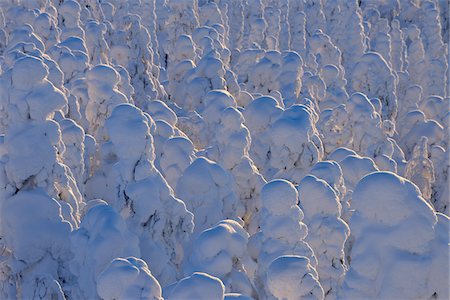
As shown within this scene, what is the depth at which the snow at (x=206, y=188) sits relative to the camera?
194 inches

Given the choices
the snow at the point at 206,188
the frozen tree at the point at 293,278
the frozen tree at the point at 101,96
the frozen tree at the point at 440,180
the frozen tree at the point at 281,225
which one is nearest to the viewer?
the snow at the point at 206,188

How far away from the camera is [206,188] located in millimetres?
8281

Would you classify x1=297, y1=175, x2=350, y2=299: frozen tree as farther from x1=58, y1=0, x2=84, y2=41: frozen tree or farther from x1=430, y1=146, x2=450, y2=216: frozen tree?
x1=58, y1=0, x2=84, y2=41: frozen tree

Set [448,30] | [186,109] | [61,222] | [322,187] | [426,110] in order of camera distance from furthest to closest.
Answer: [448,30] < [426,110] < [186,109] < [61,222] < [322,187]

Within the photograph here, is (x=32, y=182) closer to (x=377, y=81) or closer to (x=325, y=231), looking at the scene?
(x=325, y=231)

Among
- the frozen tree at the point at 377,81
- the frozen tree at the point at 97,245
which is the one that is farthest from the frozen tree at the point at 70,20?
the frozen tree at the point at 97,245

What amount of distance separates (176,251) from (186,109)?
750 cm

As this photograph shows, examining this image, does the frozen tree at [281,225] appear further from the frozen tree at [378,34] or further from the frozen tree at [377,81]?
the frozen tree at [378,34]

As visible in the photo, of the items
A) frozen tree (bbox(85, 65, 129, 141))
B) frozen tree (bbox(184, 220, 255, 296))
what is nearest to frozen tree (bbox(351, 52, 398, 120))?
frozen tree (bbox(85, 65, 129, 141))

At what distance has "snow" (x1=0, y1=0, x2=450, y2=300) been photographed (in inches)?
194

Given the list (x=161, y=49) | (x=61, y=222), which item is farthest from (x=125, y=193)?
(x=161, y=49)

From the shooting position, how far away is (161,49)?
68.3 feet

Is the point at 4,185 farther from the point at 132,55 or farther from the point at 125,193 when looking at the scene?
the point at 132,55

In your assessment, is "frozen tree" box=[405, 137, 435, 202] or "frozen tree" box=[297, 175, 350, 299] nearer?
"frozen tree" box=[297, 175, 350, 299]
